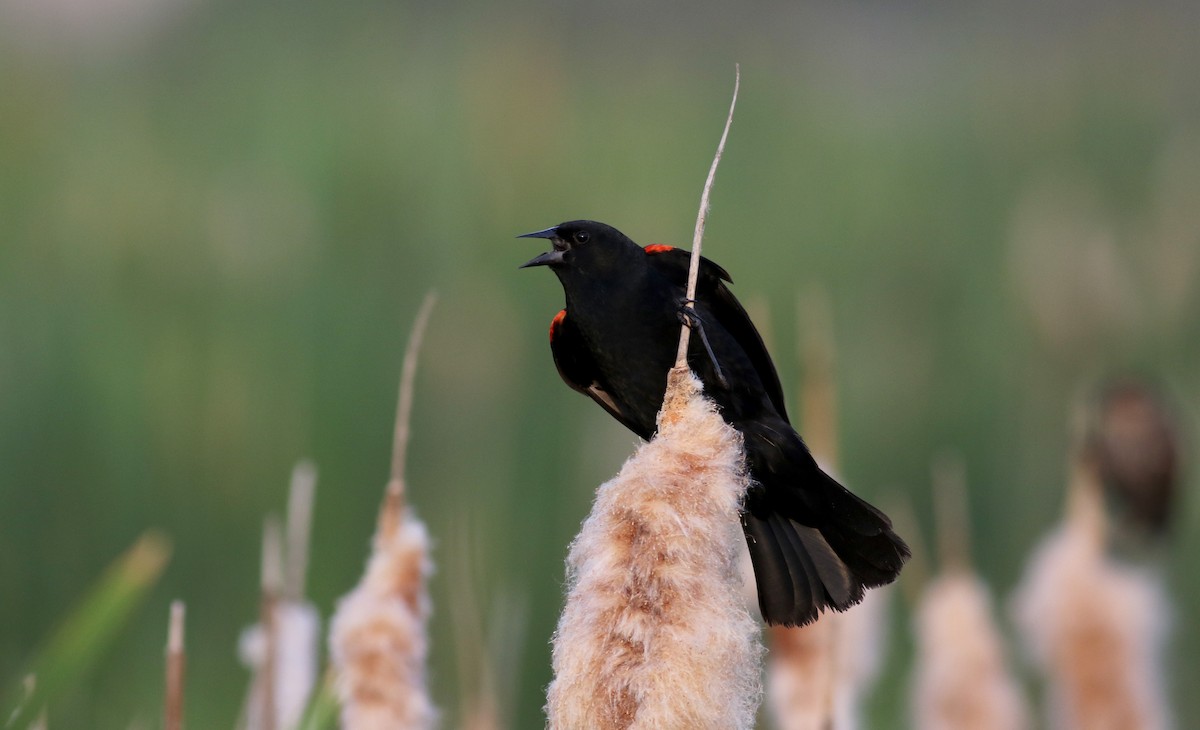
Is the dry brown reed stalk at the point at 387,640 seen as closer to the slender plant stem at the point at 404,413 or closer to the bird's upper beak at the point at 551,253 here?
the slender plant stem at the point at 404,413

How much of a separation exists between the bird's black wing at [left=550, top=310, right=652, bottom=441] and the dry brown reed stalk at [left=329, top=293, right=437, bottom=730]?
0.53 meters

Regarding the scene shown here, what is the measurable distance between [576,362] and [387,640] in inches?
24.4

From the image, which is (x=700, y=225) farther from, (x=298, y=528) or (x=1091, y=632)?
(x=1091, y=632)

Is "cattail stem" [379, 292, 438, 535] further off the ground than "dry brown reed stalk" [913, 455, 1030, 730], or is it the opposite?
"cattail stem" [379, 292, 438, 535]

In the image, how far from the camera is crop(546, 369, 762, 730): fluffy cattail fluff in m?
0.95

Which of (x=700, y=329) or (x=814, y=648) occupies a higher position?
(x=700, y=329)

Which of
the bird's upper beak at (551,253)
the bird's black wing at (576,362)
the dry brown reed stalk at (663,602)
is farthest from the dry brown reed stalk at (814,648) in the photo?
the dry brown reed stalk at (663,602)

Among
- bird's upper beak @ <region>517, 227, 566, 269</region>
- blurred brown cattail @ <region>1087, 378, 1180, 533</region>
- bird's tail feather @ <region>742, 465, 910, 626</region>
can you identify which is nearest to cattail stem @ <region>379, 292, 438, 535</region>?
bird's upper beak @ <region>517, 227, 566, 269</region>

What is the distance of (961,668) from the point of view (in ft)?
6.25

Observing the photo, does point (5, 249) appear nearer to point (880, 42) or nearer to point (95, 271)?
point (95, 271)

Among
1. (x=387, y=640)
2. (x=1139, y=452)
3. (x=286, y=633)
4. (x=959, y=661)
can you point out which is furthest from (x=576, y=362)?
(x=1139, y=452)

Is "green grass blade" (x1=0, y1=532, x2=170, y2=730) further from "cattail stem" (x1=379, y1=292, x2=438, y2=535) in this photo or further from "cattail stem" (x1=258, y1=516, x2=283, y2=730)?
"cattail stem" (x1=379, y1=292, x2=438, y2=535)

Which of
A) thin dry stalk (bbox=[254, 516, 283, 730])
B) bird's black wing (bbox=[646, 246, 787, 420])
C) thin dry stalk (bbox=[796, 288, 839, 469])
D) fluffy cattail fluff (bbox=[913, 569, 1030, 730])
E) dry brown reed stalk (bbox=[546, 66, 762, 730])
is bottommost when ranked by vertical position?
→ fluffy cattail fluff (bbox=[913, 569, 1030, 730])

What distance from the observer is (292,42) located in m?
4.03
